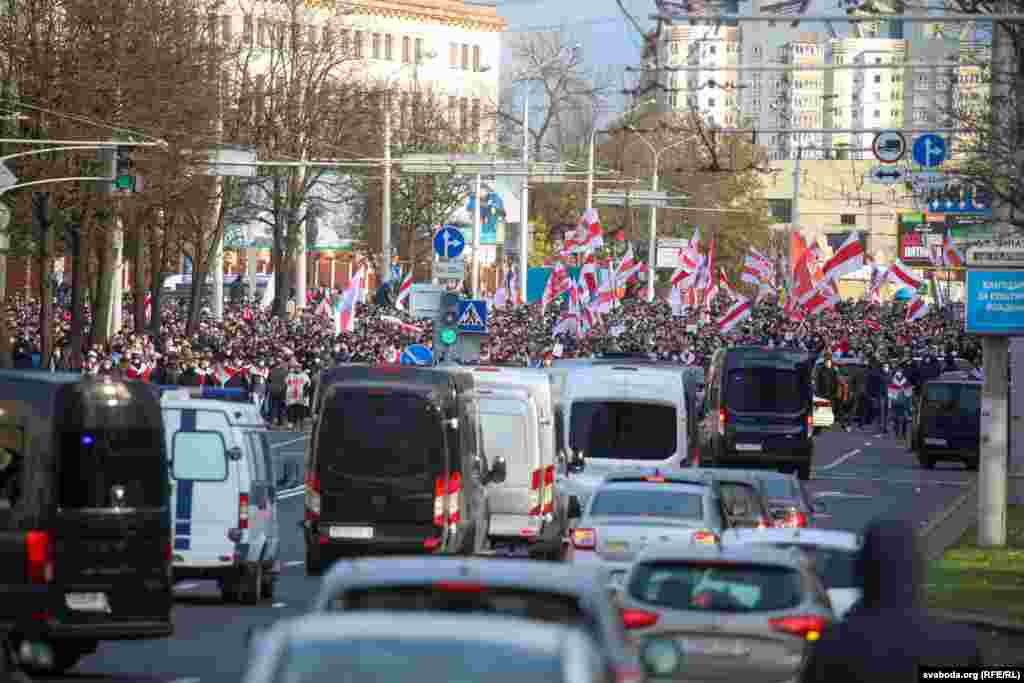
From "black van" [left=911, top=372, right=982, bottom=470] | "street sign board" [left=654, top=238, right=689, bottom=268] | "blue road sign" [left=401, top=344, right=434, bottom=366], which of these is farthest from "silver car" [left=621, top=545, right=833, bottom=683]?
"street sign board" [left=654, top=238, right=689, bottom=268]

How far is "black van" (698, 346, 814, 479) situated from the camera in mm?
47500

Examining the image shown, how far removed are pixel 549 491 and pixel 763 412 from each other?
727 inches

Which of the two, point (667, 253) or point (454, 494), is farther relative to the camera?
point (667, 253)

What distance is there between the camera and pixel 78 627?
54.6 feet

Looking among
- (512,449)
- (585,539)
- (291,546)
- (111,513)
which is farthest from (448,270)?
(111,513)

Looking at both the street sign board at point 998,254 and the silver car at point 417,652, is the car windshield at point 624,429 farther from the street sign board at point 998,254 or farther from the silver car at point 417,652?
the silver car at point 417,652

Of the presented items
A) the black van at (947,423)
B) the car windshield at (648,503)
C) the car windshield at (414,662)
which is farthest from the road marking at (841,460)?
the car windshield at (414,662)

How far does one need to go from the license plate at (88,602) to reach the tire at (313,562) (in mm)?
9500

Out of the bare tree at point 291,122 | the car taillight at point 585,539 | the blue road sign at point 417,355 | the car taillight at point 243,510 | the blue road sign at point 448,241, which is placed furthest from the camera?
the bare tree at point 291,122

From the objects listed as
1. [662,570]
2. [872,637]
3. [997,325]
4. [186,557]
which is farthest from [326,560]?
[872,637]

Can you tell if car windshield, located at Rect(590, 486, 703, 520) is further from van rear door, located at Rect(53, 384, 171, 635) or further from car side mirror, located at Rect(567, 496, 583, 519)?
van rear door, located at Rect(53, 384, 171, 635)

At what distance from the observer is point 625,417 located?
35.3 m

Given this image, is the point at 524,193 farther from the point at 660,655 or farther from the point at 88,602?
the point at 660,655

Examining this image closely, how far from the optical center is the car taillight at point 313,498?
26328 mm
